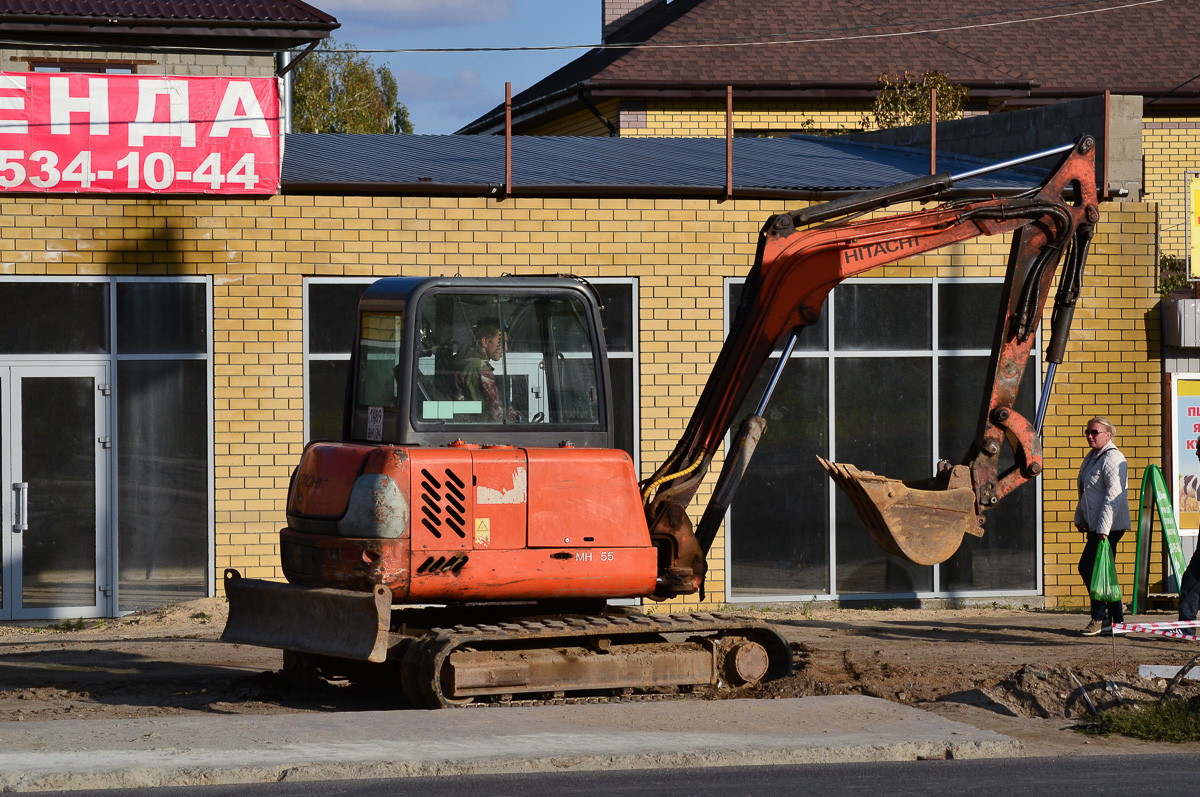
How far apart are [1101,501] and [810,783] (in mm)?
5774

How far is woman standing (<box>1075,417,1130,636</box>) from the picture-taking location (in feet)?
40.8

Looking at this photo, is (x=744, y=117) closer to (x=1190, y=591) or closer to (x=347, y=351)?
(x=347, y=351)

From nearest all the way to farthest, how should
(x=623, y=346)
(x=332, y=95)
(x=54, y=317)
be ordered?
(x=54, y=317) < (x=623, y=346) < (x=332, y=95)

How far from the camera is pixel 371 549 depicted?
29.6ft

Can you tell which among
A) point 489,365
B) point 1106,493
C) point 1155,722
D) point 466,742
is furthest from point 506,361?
point 1106,493

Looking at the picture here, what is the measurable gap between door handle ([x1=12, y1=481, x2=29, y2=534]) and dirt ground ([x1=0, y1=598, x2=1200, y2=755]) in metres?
0.92

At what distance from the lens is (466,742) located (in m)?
8.28

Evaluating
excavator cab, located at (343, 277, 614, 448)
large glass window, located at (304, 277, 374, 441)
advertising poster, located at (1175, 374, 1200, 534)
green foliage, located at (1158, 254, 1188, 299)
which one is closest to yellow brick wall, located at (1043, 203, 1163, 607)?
advertising poster, located at (1175, 374, 1200, 534)

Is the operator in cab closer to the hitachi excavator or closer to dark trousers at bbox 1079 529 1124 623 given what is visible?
the hitachi excavator

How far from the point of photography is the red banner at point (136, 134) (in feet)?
44.9

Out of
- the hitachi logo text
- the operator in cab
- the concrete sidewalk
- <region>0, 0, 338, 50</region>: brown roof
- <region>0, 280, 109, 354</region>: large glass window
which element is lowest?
the concrete sidewalk

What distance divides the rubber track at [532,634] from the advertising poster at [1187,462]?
6.76 meters

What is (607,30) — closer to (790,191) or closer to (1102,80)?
(1102,80)

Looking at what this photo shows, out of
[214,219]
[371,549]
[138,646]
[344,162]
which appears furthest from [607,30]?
[371,549]
